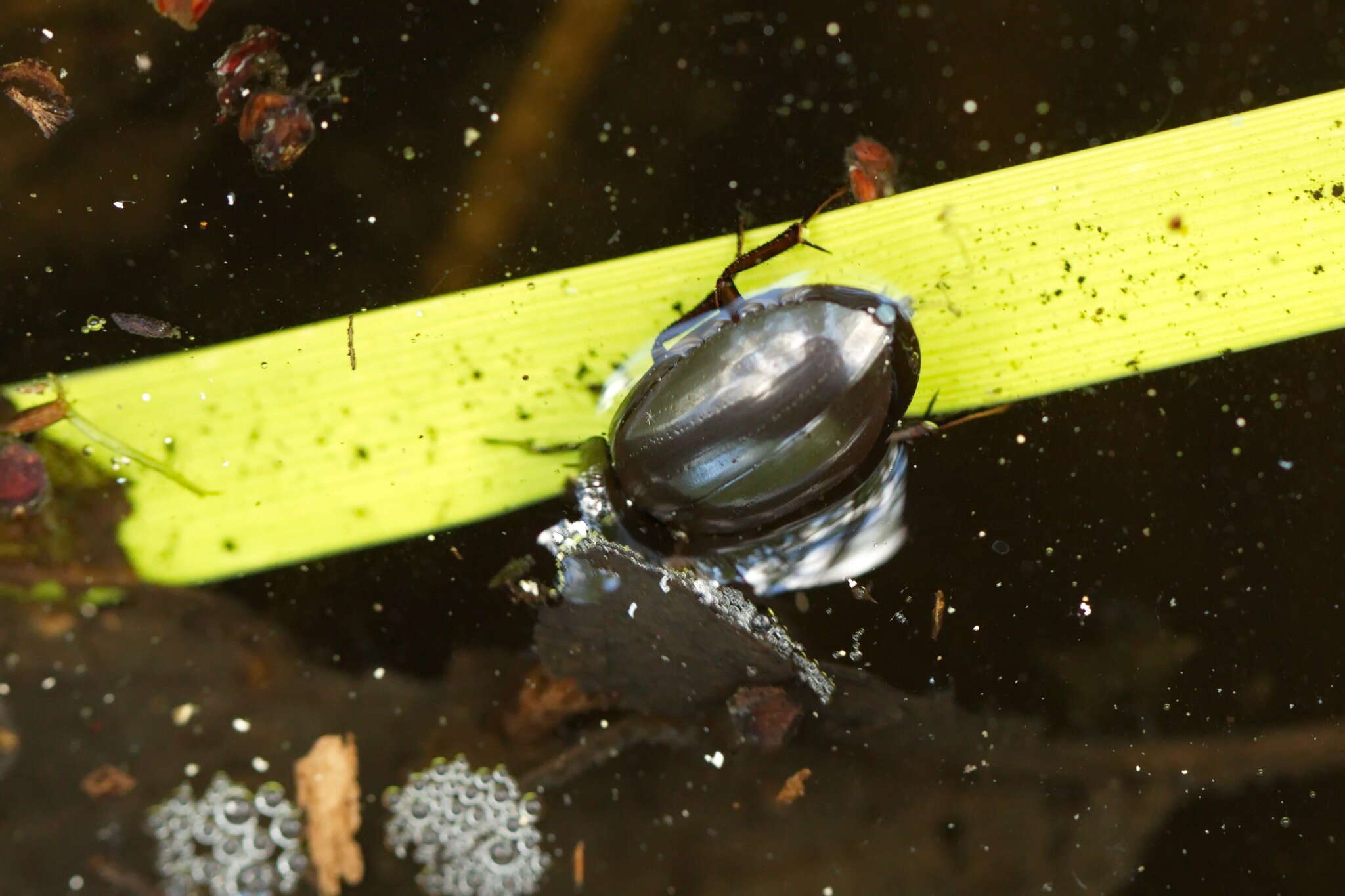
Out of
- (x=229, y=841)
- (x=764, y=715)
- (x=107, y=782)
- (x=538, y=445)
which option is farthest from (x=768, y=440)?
(x=107, y=782)

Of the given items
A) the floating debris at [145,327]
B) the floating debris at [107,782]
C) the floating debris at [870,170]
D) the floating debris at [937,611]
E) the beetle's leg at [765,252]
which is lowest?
the floating debris at [107,782]

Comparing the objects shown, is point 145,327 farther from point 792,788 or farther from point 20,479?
point 792,788

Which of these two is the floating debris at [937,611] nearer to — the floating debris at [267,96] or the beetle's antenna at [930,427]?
the beetle's antenna at [930,427]

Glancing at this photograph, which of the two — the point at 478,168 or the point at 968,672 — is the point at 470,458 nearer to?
the point at 478,168

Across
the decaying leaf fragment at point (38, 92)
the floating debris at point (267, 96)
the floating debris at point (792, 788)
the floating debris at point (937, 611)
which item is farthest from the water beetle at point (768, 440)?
the decaying leaf fragment at point (38, 92)

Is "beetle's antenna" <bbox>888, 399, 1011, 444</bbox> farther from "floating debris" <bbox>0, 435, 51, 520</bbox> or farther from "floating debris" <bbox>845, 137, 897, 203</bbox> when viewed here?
"floating debris" <bbox>0, 435, 51, 520</bbox>

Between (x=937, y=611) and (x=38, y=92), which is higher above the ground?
(x=38, y=92)
